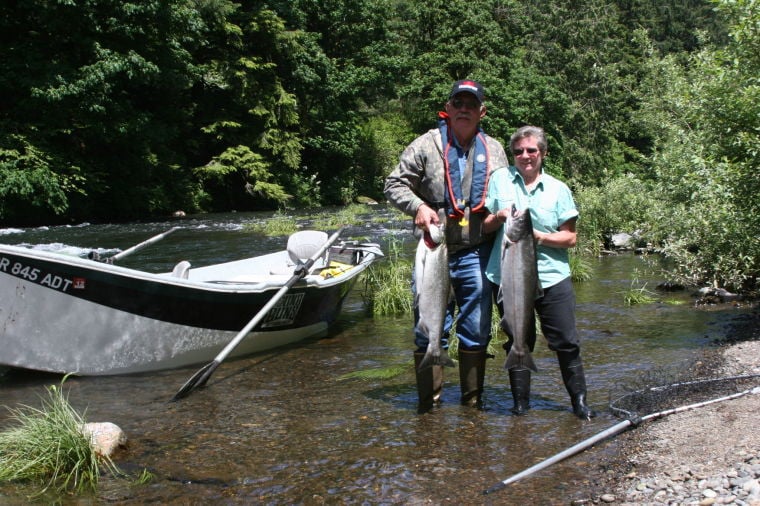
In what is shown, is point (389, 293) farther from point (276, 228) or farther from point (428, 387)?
point (276, 228)

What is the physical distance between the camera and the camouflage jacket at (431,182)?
4887mm

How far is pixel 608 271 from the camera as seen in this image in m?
13.1

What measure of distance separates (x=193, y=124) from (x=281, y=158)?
478cm

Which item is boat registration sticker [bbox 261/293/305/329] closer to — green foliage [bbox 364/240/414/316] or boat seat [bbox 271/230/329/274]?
boat seat [bbox 271/230/329/274]

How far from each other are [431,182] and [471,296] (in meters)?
0.84

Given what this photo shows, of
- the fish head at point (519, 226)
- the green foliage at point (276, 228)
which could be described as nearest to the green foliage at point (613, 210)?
the green foliage at point (276, 228)

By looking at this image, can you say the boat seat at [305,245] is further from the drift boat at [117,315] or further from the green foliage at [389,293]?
the green foliage at [389,293]

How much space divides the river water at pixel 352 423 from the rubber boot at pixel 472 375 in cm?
12

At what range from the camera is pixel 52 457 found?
4395 millimetres

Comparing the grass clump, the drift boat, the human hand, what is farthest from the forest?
the grass clump

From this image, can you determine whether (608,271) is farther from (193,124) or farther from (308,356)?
(193,124)

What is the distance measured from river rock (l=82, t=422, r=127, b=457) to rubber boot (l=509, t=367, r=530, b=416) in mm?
2761

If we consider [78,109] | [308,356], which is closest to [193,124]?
[78,109]

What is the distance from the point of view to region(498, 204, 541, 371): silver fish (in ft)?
14.6
